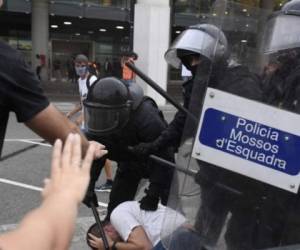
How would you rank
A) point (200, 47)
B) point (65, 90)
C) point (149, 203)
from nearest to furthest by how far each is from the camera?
point (200, 47), point (149, 203), point (65, 90)

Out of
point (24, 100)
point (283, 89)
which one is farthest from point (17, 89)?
point (283, 89)

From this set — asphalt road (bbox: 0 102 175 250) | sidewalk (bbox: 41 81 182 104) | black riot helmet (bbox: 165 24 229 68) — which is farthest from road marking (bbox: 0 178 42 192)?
sidewalk (bbox: 41 81 182 104)

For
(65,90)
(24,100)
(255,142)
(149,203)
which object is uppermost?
(24,100)

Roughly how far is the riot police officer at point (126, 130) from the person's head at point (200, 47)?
293mm

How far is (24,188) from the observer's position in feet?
21.9

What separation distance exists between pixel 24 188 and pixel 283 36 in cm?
517

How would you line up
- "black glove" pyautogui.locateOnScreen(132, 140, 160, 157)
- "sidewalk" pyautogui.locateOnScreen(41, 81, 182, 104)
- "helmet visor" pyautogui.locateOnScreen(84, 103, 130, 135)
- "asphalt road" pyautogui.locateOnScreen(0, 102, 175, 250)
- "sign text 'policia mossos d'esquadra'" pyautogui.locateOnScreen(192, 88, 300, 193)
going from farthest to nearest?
"sidewalk" pyautogui.locateOnScreen(41, 81, 182, 104)
"asphalt road" pyautogui.locateOnScreen(0, 102, 175, 250)
"black glove" pyautogui.locateOnScreen(132, 140, 160, 157)
"helmet visor" pyautogui.locateOnScreen(84, 103, 130, 135)
"sign text 'policia mossos d'esquadra'" pyautogui.locateOnScreen(192, 88, 300, 193)

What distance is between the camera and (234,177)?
1882mm

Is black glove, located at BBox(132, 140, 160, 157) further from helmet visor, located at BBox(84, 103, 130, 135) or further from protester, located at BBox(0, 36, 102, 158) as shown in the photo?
protester, located at BBox(0, 36, 102, 158)

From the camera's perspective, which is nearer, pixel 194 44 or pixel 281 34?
pixel 281 34

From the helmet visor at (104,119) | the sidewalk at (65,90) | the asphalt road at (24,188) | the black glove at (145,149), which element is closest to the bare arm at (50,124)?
the helmet visor at (104,119)

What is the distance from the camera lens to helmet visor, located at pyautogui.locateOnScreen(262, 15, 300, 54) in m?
1.97

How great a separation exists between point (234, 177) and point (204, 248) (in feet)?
0.84

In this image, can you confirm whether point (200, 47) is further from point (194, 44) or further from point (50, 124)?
point (50, 124)
